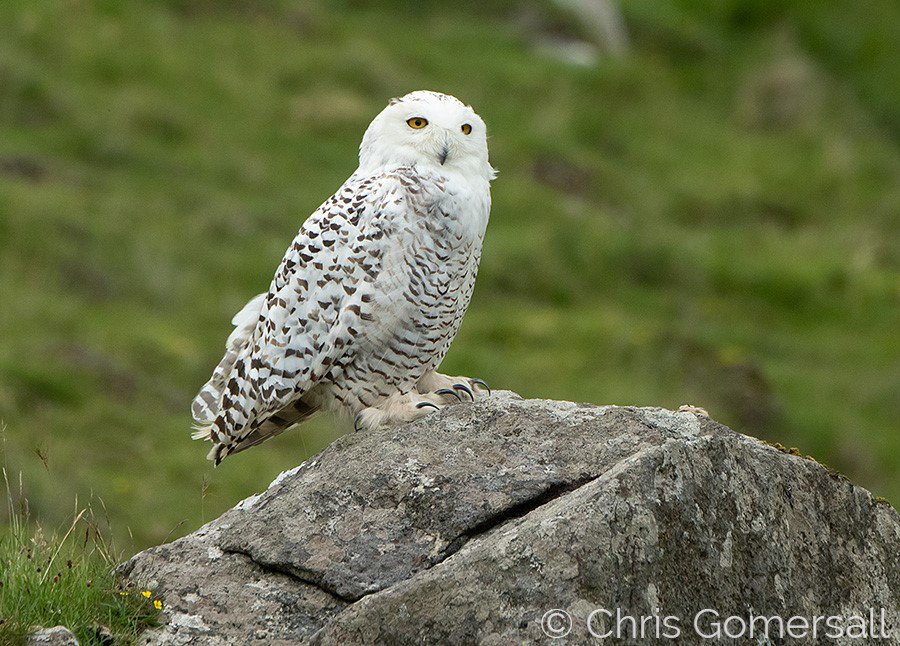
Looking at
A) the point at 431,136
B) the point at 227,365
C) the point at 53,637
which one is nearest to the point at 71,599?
the point at 53,637

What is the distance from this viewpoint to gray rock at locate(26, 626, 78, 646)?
428 cm

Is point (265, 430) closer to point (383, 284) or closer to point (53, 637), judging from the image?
point (383, 284)

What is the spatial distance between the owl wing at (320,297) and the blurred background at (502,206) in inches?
122

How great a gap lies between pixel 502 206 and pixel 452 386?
8.24 meters

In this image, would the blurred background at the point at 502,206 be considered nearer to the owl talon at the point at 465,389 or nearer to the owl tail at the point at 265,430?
the owl tail at the point at 265,430

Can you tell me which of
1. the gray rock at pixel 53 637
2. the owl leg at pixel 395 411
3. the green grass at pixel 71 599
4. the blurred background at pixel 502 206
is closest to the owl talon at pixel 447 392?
the owl leg at pixel 395 411

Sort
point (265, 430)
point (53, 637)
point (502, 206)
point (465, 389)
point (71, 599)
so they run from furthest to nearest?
point (502, 206), point (265, 430), point (465, 389), point (71, 599), point (53, 637)

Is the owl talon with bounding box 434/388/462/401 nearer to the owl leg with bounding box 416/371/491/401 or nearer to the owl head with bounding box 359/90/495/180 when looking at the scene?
the owl leg with bounding box 416/371/491/401

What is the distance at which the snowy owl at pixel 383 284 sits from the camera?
541 cm

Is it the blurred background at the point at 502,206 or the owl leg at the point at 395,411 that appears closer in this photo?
the owl leg at the point at 395,411

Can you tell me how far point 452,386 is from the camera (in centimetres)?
580

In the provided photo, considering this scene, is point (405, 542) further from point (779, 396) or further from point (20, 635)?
point (779, 396)

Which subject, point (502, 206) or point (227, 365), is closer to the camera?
point (227, 365)

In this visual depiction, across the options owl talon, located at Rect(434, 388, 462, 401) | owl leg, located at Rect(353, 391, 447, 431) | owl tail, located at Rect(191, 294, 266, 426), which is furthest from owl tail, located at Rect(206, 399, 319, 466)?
owl talon, located at Rect(434, 388, 462, 401)
